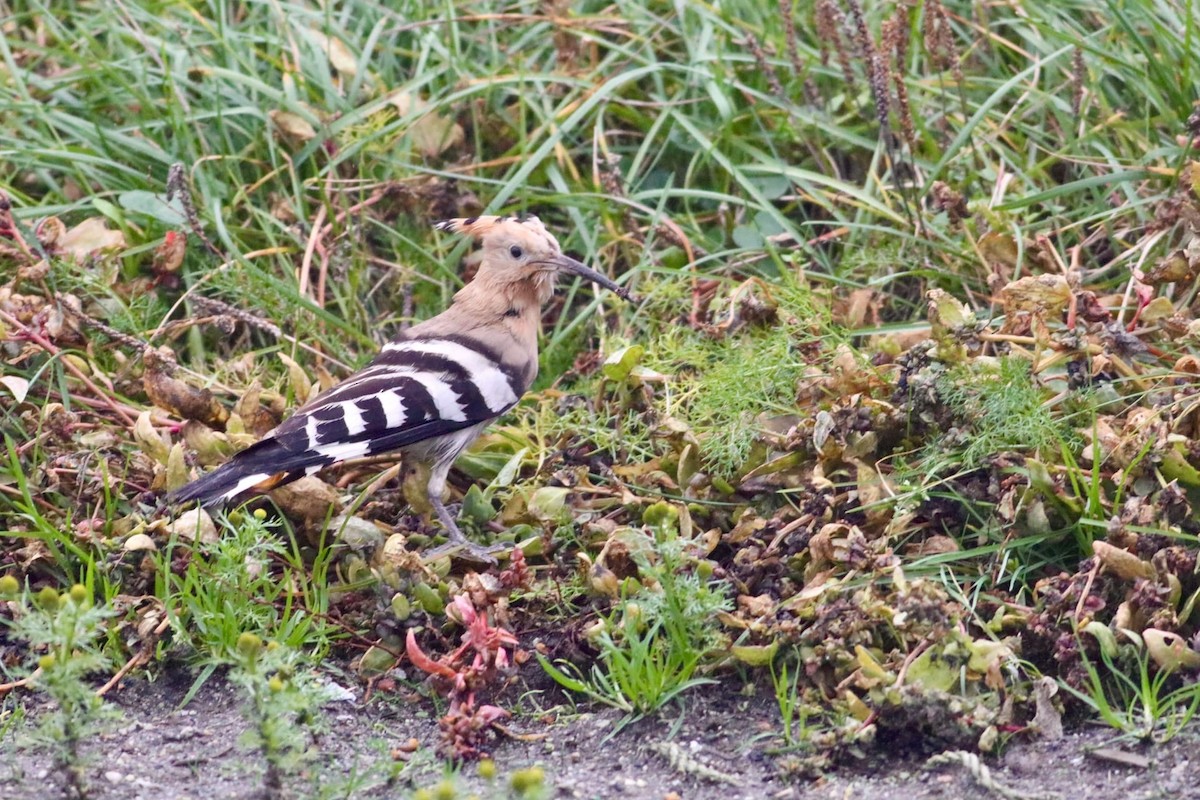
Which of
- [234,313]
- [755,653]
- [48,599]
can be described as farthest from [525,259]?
[48,599]

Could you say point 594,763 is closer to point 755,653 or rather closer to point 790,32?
point 755,653

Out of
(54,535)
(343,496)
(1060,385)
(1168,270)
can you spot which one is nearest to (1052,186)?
(1168,270)

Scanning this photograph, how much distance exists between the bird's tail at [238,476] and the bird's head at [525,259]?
38.7 inches

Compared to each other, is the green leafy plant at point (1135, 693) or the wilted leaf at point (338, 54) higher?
the wilted leaf at point (338, 54)

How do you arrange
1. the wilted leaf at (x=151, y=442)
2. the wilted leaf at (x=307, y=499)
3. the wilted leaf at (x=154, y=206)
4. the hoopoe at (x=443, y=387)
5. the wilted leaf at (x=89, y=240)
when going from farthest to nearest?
the wilted leaf at (x=154, y=206)
the wilted leaf at (x=89, y=240)
the wilted leaf at (x=151, y=442)
the wilted leaf at (x=307, y=499)
the hoopoe at (x=443, y=387)

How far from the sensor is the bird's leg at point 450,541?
3438mm

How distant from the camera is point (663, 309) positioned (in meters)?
4.36

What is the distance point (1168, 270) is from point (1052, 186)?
91cm

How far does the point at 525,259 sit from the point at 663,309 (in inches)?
18.5

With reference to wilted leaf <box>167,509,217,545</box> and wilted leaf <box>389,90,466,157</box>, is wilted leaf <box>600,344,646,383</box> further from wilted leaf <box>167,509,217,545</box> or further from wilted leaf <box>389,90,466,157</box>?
wilted leaf <box>389,90,466,157</box>

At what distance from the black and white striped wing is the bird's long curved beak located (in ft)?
1.20

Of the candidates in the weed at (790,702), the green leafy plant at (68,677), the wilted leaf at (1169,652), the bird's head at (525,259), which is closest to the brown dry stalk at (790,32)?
the bird's head at (525,259)

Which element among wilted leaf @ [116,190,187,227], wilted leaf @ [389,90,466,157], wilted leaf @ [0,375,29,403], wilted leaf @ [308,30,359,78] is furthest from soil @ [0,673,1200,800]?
wilted leaf @ [308,30,359,78]

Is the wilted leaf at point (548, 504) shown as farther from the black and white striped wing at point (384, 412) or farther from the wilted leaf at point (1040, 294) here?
the wilted leaf at point (1040, 294)
